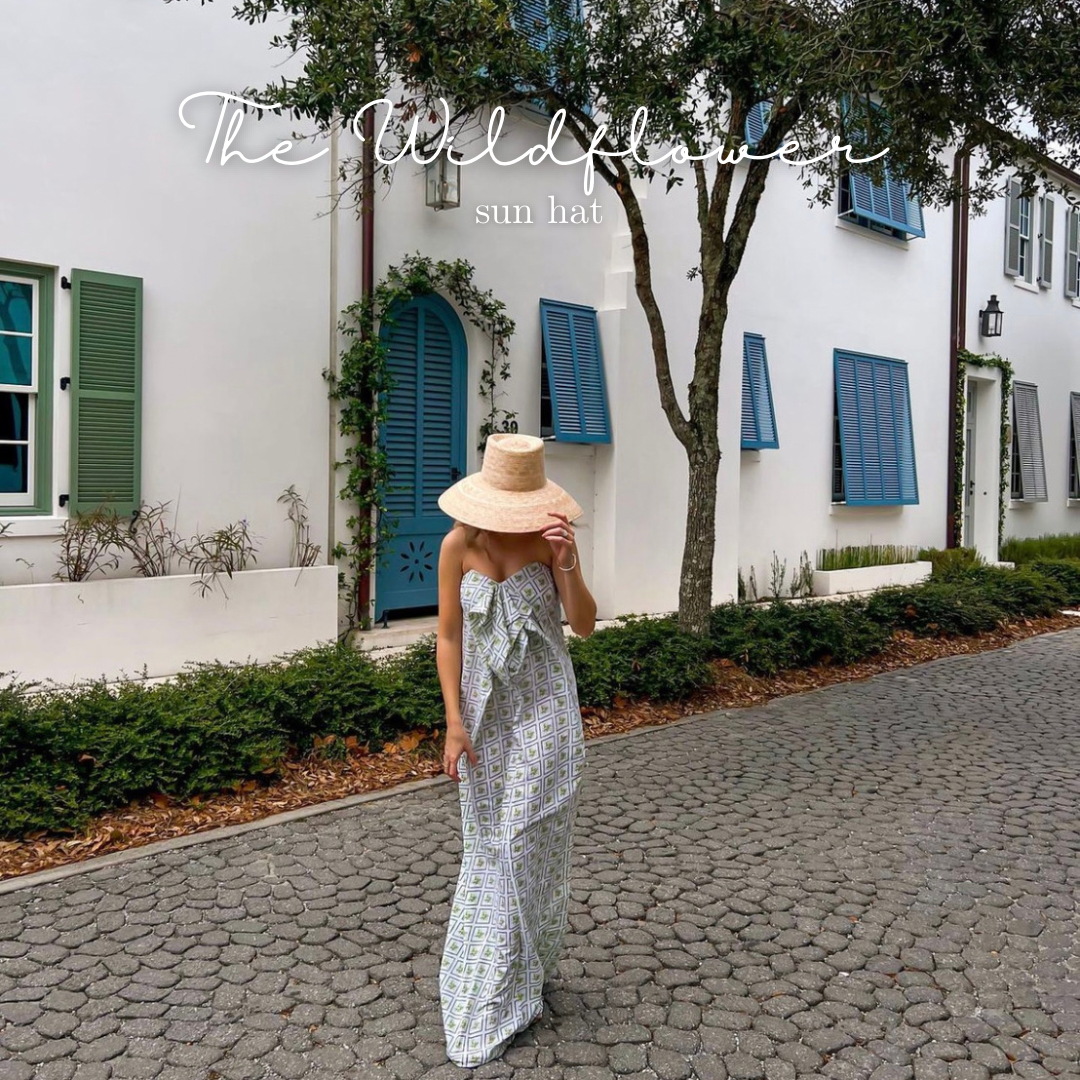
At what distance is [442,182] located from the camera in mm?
8594

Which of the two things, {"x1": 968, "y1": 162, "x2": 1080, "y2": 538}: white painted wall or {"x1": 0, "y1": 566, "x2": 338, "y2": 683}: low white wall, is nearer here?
{"x1": 0, "y1": 566, "x2": 338, "y2": 683}: low white wall

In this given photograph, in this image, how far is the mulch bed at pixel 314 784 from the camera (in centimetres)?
445

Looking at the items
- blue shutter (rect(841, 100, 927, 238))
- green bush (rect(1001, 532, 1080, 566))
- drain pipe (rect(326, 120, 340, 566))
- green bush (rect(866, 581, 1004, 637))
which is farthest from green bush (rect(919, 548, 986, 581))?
drain pipe (rect(326, 120, 340, 566))

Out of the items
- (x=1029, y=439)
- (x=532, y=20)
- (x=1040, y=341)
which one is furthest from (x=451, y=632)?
(x=1040, y=341)

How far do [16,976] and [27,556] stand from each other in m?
3.88

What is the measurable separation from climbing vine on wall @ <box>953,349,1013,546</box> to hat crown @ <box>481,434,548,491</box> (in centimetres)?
1340

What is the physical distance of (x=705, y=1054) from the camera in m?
3.07

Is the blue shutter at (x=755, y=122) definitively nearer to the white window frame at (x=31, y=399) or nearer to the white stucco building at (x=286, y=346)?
the white stucco building at (x=286, y=346)

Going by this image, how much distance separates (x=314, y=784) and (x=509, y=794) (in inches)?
97.9

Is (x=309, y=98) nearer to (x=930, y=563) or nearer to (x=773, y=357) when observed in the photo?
(x=773, y=357)

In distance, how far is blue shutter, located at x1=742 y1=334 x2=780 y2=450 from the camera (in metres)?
11.7

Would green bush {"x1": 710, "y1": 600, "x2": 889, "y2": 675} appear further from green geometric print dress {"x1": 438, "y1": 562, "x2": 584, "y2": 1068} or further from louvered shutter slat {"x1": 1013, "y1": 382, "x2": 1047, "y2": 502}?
louvered shutter slat {"x1": 1013, "y1": 382, "x2": 1047, "y2": 502}

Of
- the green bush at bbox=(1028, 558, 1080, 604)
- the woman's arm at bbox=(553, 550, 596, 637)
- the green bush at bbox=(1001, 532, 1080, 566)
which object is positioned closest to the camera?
the woman's arm at bbox=(553, 550, 596, 637)

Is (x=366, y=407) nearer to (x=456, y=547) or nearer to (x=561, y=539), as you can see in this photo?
(x=456, y=547)
